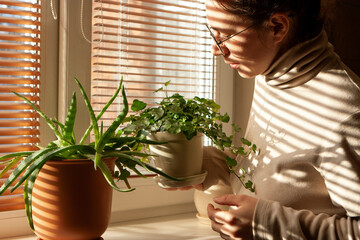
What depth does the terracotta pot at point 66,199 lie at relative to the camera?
1001mm

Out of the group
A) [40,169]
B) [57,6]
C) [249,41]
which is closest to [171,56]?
[57,6]

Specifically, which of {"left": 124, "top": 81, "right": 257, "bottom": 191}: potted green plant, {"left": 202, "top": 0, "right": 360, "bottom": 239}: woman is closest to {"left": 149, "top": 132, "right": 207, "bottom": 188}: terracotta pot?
{"left": 124, "top": 81, "right": 257, "bottom": 191}: potted green plant

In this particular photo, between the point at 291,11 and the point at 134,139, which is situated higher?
the point at 291,11

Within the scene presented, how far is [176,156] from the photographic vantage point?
3.60 feet

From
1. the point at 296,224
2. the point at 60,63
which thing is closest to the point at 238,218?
the point at 296,224

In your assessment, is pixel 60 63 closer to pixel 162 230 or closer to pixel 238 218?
pixel 162 230

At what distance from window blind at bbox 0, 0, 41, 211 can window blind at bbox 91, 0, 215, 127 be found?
0.20 metres

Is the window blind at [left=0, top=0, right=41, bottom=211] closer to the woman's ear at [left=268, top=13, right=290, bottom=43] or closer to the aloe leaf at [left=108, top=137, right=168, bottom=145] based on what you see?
A: the aloe leaf at [left=108, top=137, right=168, bottom=145]

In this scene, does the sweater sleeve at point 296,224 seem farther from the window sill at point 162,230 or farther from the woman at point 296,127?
the window sill at point 162,230

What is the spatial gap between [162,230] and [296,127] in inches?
23.7

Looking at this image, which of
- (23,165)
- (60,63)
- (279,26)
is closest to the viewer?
(23,165)

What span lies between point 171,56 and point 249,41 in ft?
1.87

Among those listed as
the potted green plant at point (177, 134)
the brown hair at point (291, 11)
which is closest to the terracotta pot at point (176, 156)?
the potted green plant at point (177, 134)

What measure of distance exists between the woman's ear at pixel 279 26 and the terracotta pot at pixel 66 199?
0.55 meters
